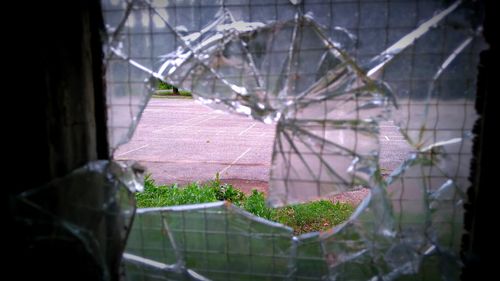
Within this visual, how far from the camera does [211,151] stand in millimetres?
7656

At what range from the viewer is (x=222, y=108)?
5.88ft

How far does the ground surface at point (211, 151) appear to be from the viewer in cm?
579

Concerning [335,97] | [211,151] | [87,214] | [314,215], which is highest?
[335,97]

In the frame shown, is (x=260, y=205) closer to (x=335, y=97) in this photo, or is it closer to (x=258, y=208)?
(x=258, y=208)

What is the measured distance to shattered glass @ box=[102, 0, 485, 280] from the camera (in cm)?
167

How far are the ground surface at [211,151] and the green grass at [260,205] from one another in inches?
23.8

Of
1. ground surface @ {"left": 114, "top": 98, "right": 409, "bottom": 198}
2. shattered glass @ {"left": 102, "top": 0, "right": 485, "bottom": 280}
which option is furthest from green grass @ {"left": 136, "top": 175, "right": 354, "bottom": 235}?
shattered glass @ {"left": 102, "top": 0, "right": 485, "bottom": 280}

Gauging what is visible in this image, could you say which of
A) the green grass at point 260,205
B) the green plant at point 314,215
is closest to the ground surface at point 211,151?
the green plant at point 314,215

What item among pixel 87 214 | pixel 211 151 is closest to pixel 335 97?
pixel 87 214

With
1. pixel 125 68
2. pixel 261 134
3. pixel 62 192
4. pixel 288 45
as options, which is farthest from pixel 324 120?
pixel 261 134

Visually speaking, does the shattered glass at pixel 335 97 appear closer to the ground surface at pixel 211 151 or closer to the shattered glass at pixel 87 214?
the shattered glass at pixel 87 214

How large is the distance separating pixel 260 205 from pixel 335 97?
8.23 feet

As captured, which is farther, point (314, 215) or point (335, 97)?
point (314, 215)

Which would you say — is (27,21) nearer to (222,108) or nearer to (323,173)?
(222,108)
